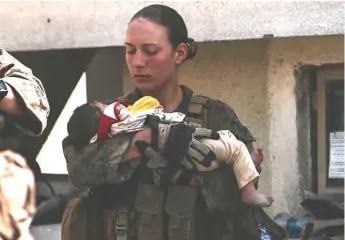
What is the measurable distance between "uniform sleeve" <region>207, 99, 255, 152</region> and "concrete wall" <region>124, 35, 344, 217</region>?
3.98ft

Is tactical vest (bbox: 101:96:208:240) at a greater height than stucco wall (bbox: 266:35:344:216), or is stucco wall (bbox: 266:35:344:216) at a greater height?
stucco wall (bbox: 266:35:344:216)

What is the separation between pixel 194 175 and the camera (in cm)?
230

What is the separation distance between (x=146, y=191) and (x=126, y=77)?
5.29ft

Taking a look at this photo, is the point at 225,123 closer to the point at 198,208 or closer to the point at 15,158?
the point at 198,208

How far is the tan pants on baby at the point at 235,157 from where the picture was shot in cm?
228

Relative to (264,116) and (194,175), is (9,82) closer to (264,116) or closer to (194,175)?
(194,175)

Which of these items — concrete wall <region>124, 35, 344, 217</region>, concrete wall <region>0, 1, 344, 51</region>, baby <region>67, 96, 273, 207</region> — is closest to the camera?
baby <region>67, 96, 273, 207</region>

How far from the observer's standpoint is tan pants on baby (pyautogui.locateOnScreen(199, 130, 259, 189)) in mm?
2277

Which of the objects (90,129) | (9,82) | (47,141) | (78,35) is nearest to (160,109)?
(90,129)

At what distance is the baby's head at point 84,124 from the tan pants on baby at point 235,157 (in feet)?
1.03

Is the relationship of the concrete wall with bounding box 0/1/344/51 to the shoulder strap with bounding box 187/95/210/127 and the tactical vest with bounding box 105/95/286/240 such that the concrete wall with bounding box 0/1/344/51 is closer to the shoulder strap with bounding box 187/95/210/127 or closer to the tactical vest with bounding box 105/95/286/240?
the shoulder strap with bounding box 187/95/210/127

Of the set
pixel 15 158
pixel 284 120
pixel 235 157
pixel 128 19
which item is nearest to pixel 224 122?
pixel 235 157

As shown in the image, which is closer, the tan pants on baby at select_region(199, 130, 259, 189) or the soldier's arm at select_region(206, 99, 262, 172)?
the tan pants on baby at select_region(199, 130, 259, 189)

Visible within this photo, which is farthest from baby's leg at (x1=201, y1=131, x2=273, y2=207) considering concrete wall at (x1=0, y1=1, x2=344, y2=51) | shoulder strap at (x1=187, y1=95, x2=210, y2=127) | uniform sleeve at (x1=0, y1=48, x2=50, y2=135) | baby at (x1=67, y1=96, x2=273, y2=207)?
concrete wall at (x1=0, y1=1, x2=344, y2=51)
